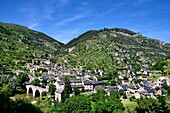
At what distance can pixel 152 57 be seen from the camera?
630 feet

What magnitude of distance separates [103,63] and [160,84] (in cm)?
6442

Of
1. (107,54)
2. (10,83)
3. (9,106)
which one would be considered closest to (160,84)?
(10,83)

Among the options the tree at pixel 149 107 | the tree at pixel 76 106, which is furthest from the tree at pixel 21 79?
the tree at pixel 149 107

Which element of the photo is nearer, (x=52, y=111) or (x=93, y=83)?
Answer: (x=52, y=111)

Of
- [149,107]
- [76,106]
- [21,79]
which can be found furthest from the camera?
[21,79]

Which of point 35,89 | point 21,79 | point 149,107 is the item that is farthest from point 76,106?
point 21,79

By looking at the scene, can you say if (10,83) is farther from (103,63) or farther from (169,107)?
(103,63)

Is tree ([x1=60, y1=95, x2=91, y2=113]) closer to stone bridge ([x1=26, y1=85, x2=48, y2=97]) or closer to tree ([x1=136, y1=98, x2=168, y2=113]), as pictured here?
tree ([x1=136, y1=98, x2=168, y2=113])

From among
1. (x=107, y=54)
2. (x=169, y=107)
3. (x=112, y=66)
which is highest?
(x=107, y=54)

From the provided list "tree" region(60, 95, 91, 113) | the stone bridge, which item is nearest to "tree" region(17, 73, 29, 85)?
the stone bridge

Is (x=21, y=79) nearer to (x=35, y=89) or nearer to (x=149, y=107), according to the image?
(x=35, y=89)

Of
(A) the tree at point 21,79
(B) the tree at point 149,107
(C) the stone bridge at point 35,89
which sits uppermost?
(A) the tree at point 21,79

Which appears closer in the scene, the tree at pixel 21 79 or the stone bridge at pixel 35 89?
the stone bridge at pixel 35 89

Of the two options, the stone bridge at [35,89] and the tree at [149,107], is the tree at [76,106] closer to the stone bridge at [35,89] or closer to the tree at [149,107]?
the tree at [149,107]
